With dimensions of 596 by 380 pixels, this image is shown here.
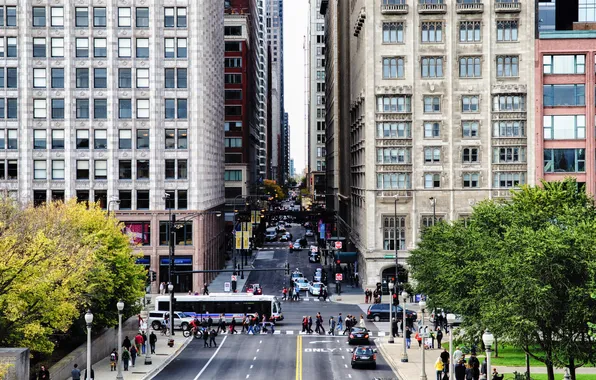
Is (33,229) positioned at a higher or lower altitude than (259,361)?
higher

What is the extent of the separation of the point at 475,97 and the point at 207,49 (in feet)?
102

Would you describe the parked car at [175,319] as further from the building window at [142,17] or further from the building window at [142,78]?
the building window at [142,17]

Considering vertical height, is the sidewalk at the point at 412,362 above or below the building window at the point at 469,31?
below

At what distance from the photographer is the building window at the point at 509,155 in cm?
9656

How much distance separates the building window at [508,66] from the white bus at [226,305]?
131 ft

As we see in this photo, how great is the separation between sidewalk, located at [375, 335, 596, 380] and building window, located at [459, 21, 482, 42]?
137ft

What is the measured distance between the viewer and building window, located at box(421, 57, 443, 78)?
317 ft

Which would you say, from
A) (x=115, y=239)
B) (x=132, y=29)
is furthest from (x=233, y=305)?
(x=132, y=29)

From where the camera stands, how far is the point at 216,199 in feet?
376

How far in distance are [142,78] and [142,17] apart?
6620mm

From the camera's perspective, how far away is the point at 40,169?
92.8 metres

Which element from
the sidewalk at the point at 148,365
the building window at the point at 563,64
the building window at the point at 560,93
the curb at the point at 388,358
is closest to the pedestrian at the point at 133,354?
the sidewalk at the point at 148,365

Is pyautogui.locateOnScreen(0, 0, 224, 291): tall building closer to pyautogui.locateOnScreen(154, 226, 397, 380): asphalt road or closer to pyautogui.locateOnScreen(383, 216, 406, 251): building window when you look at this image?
pyautogui.locateOnScreen(154, 226, 397, 380): asphalt road

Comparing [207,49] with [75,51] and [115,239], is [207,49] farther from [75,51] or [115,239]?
[115,239]
